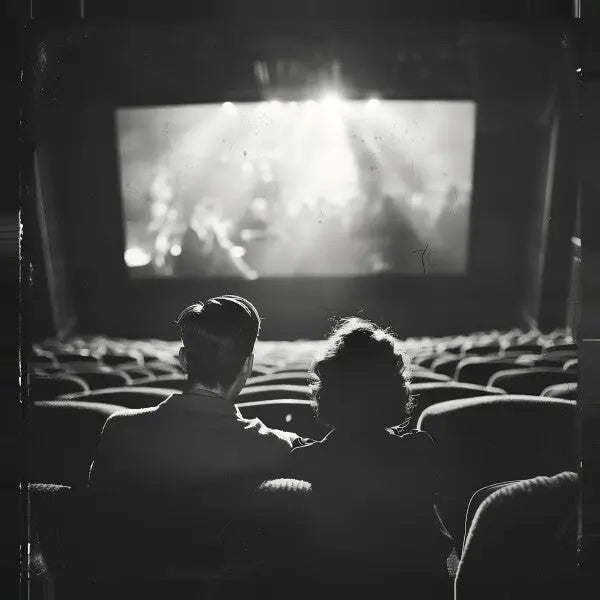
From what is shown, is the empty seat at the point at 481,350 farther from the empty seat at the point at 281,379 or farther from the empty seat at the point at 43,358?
the empty seat at the point at 43,358

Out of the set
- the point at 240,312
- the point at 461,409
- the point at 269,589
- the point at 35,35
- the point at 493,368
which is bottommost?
the point at 269,589

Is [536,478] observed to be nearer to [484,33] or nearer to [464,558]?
[464,558]

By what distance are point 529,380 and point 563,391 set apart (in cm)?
38

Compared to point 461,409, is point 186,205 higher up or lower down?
higher up

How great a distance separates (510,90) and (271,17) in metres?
1.60

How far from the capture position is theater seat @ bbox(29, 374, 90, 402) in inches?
55.9

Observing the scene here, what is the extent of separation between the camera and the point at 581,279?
4.51 feet

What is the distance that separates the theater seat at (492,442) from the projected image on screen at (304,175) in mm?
468

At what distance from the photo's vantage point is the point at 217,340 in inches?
56.2

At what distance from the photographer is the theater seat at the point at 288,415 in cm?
146

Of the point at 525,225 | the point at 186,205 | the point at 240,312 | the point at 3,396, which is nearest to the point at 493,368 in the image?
the point at 525,225

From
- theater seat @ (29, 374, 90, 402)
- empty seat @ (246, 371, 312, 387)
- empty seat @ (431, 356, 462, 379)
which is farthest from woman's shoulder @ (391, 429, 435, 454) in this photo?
empty seat @ (431, 356, 462, 379)

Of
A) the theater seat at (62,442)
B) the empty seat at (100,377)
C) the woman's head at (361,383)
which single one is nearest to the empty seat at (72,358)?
the empty seat at (100,377)

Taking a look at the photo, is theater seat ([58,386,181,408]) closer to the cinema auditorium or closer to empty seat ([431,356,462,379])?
the cinema auditorium
